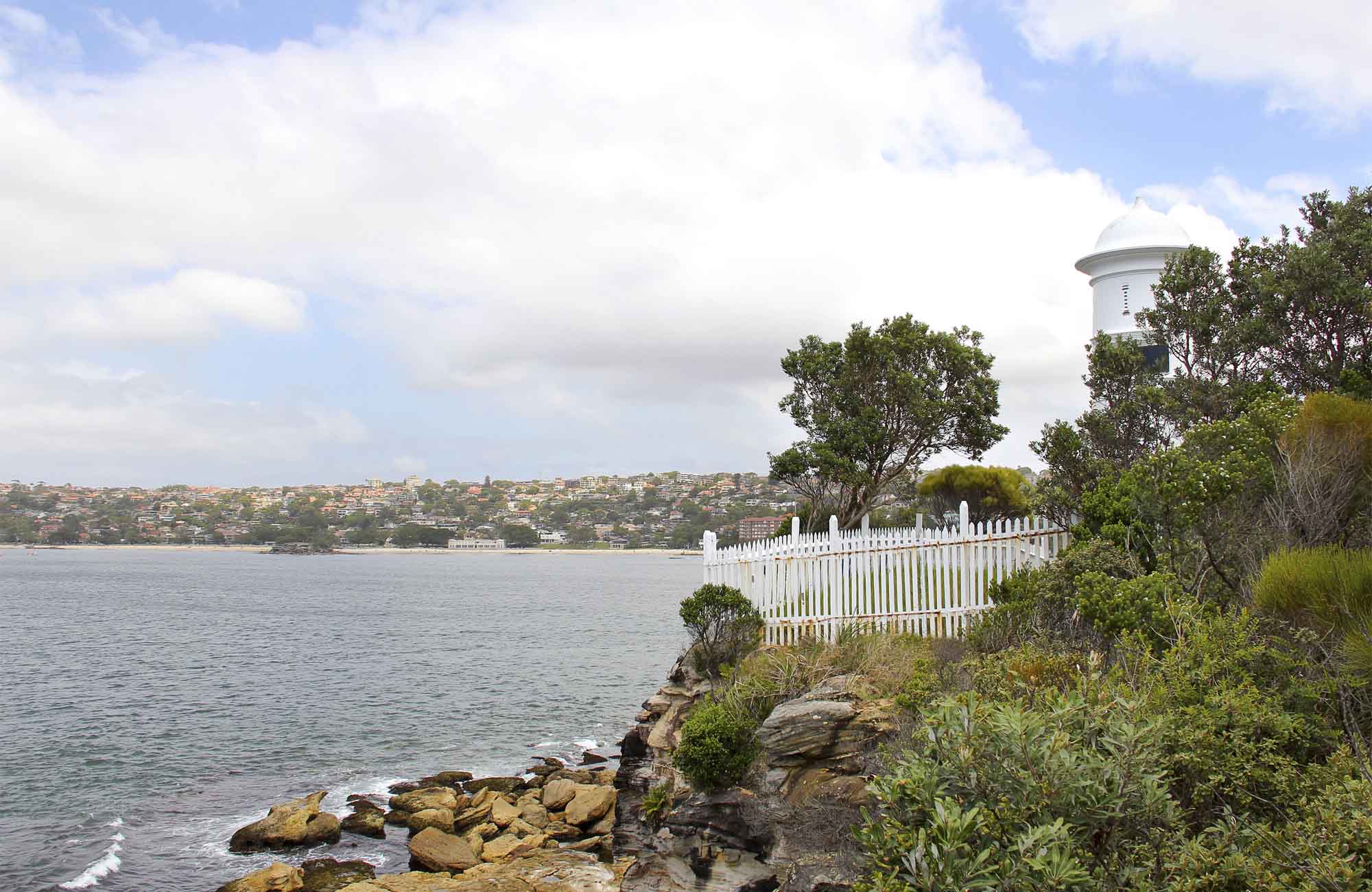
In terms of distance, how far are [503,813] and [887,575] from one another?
28.9ft

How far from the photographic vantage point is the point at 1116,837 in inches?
253

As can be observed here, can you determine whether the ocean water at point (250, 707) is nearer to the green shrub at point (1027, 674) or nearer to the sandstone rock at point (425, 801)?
the sandstone rock at point (425, 801)

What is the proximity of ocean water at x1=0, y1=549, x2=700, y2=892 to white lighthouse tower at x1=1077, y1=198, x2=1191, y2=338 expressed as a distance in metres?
16.5

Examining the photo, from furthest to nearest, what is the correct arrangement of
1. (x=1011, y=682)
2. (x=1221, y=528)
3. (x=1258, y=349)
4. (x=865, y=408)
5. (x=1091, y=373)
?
(x=865, y=408) → (x=1091, y=373) → (x=1258, y=349) → (x=1221, y=528) → (x=1011, y=682)

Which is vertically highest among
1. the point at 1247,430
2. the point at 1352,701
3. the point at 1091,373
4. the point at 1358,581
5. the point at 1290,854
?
the point at 1091,373

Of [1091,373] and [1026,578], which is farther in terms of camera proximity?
[1091,373]

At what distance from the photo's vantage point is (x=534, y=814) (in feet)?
61.5

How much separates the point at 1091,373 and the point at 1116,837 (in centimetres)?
1228

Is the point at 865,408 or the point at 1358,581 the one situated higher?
the point at 865,408

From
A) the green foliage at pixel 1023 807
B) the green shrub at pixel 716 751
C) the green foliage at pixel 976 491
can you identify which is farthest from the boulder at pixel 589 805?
the green foliage at pixel 976 491

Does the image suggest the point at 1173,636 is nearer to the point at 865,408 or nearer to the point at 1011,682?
the point at 1011,682

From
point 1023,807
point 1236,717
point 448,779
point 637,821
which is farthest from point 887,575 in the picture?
point 448,779

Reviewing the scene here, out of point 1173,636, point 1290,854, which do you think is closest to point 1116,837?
point 1290,854

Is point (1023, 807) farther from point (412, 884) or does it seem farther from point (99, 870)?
point (99, 870)
